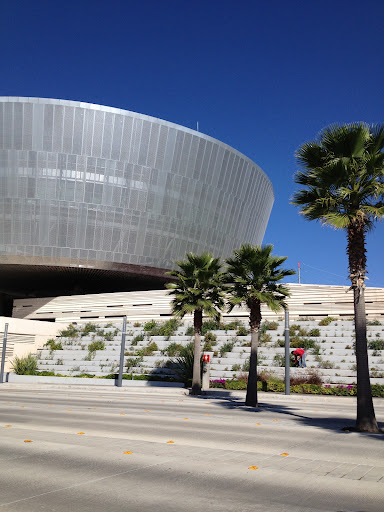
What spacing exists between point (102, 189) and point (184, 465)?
42866 millimetres

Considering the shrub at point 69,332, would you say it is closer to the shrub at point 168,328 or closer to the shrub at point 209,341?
the shrub at point 168,328

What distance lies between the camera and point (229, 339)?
3750 centimetres

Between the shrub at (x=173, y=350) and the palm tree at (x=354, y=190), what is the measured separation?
2315 cm

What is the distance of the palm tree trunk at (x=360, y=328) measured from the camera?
44.9ft

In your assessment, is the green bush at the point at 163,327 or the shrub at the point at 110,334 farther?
the shrub at the point at 110,334

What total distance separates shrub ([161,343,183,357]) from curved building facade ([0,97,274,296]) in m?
15.7

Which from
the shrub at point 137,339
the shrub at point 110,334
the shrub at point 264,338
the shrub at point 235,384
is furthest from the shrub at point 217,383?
the shrub at point 110,334

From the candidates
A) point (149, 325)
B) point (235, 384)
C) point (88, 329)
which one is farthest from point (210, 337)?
point (88, 329)

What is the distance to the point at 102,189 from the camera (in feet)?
160

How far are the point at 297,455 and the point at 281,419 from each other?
23.6ft

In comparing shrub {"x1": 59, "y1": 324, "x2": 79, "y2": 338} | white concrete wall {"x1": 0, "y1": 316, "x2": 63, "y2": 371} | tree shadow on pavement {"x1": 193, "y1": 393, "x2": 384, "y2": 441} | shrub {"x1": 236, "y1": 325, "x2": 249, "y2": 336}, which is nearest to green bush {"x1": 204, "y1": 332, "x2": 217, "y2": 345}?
shrub {"x1": 236, "y1": 325, "x2": 249, "y2": 336}

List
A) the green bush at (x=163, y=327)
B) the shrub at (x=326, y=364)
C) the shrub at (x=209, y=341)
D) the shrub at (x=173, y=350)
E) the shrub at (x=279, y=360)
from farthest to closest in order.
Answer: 1. the green bush at (x=163, y=327)
2. the shrub at (x=173, y=350)
3. the shrub at (x=209, y=341)
4. the shrub at (x=279, y=360)
5. the shrub at (x=326, y=364)

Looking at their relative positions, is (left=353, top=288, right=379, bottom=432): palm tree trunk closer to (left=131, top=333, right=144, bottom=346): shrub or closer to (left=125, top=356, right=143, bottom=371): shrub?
(left=125, top=356, right=143, bottom=371): shrub

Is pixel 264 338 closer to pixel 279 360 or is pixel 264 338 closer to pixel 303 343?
pixel 303 343
